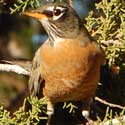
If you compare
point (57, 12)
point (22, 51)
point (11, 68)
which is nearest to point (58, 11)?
point (57, 12)

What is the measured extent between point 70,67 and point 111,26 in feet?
1.60

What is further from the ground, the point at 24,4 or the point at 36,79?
the point at 24,4

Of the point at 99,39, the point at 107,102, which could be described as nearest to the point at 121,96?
the point at 107,102

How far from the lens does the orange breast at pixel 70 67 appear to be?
4656mm

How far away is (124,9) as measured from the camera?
4762mm

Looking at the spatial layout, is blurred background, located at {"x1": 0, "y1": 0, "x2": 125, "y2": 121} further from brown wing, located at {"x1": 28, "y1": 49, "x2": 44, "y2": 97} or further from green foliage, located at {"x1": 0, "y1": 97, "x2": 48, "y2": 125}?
green foliage, located at {"x1": 0, "y1": 97, "x2": 48, "y2": 125}

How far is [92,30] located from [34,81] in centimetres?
66

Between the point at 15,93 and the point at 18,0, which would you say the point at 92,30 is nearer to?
the point at 18,0

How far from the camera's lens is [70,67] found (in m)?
4.64

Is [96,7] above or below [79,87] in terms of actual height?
above

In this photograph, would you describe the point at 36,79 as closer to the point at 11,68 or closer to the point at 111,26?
the point at 11,68

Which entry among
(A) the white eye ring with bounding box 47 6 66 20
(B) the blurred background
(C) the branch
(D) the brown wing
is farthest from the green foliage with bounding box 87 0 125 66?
(C) the branch

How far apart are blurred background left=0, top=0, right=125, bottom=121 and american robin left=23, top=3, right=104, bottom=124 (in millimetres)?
240

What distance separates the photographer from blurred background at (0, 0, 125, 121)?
4.92 m
